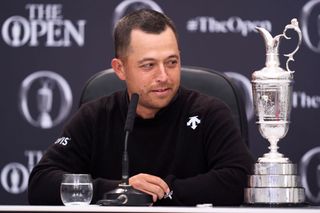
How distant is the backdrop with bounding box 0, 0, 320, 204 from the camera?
Result: 423 centimetres

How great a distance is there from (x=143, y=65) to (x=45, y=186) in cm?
53

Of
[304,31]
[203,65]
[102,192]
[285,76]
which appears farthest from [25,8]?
[285,76]

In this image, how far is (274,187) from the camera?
262 centimetres

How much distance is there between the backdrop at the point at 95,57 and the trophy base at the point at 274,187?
5.08ft

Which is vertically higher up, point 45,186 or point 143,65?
point 143,65

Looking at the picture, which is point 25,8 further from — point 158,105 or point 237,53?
point 158,105

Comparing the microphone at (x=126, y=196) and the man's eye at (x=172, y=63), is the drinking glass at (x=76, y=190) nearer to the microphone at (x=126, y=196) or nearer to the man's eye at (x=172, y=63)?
the microphone at (x=126, y=196)

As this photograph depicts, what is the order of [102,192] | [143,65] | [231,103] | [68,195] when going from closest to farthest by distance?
[68,195] < [102,192] < [143,65] < [231,103]

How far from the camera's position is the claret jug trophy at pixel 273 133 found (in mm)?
2615

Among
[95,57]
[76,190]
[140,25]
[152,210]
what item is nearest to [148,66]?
[140,25]

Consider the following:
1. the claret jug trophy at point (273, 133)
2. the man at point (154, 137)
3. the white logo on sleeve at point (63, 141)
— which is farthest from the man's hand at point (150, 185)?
the white logo on sleeve at point (63, 141)

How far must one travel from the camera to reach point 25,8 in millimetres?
4328

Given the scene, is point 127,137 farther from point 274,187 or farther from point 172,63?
point 172,63

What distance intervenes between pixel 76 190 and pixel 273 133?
1.99 ft
